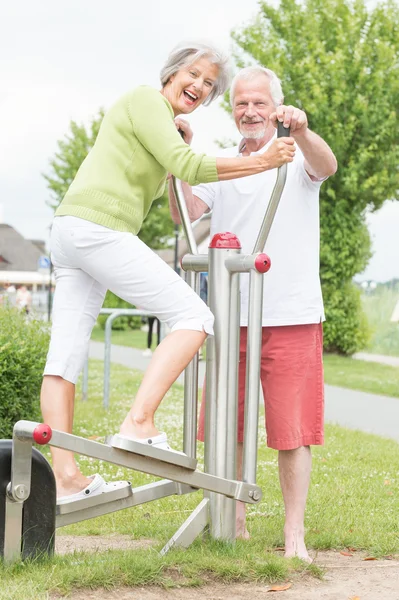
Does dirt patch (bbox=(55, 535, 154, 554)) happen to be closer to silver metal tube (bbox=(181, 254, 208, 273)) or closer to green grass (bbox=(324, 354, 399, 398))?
silver metal tube (bbox=(181, 254, 208, 273))

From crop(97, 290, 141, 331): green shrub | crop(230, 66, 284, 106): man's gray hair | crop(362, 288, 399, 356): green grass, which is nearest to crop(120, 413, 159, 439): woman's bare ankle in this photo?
crop(230, 66, 284, 106): man's gray hair

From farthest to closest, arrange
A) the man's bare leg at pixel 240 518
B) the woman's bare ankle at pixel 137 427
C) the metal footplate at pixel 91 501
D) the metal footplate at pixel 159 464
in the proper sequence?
the man's bare leg at pixel 240 518, the metal footplate at pixel 91 501, the woman's bare ankle at pixel 137 427, the metal footplate at pixel 159 464

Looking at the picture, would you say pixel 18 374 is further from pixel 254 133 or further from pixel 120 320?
pixel 120 320

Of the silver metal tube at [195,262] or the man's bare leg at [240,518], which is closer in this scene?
the silver metal tube at [195,262]

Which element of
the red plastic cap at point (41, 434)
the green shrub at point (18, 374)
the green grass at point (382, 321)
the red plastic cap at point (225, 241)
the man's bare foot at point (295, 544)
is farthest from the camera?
the green grass at point (382, 321)

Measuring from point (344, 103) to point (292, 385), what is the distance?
585 inches

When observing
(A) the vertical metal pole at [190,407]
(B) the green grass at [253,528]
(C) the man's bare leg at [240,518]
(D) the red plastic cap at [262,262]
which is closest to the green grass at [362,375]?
(B) the green grass at [253,528]

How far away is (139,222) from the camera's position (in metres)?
3.54

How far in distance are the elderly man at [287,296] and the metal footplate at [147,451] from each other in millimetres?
629

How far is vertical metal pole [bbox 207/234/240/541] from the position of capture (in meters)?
3.73

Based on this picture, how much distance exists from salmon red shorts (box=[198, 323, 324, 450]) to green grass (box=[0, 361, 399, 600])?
484 millimetres

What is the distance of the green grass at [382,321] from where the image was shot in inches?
770

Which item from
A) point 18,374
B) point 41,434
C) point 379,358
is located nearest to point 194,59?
point 41,434

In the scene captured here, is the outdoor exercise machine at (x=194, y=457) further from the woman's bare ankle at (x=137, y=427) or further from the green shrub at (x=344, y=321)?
the green shrub at (x=344, y=321)
